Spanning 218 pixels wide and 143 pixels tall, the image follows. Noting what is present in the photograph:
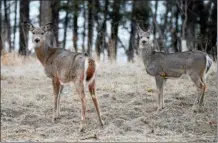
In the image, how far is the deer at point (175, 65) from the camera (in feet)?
37.7

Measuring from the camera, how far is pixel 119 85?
45.5 ft

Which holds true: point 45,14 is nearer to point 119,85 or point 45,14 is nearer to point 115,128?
point 119,85

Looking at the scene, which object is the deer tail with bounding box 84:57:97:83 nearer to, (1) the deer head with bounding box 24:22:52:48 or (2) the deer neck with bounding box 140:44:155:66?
(1) the deer head with bounding box 24:22:52:48

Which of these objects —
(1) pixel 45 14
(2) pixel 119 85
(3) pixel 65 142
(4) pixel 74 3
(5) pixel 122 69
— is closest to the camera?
(3) pixel 65 142

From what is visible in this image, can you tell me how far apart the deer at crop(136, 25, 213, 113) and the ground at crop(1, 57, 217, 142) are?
0.38 metres

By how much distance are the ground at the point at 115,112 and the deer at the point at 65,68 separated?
423mm

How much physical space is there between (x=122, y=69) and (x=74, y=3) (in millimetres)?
12113

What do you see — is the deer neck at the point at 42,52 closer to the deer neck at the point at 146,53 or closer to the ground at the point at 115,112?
the ground at the point at 115,112

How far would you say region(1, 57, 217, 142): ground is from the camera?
32.9 feet

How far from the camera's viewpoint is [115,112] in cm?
1162

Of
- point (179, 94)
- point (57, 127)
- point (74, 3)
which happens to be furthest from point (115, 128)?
point (74, 3)

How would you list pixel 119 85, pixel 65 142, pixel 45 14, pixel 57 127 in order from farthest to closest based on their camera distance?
1. pixel 45 14
2. pixel 119 85
3. pixel 57 127
4. pixel 65 142

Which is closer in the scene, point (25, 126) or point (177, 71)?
point (25, 126)

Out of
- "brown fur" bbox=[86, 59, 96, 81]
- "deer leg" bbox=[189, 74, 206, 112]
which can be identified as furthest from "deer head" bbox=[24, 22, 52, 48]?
"deer leg" bbox=[189, 74, 206, 112]
